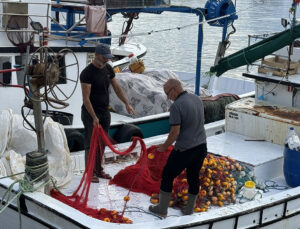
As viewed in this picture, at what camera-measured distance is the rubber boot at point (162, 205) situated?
6020mm

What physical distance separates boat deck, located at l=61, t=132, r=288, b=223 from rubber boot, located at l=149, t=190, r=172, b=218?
7 centimetres

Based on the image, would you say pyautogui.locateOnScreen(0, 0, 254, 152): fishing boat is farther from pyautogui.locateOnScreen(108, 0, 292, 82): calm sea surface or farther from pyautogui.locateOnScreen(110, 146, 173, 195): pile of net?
pyautogui.locateOnScreen(108, 0, 292, 82): calm sea surface

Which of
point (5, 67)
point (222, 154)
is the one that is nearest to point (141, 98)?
point (5, 67)

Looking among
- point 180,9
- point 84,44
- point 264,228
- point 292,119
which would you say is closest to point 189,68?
point 180,9

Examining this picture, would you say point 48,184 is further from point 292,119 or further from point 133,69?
point 133,69

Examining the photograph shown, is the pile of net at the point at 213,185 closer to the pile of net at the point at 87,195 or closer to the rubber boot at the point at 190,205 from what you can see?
the rubber boot at the point at 190,205

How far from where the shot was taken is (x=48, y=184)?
20.4 ft

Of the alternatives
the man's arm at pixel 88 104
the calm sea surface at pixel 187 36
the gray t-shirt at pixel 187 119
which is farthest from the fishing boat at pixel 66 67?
the calm sea surface at pixel 187 36

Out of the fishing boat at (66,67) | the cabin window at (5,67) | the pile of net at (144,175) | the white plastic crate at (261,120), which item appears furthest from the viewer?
the cabin window at (5,67)

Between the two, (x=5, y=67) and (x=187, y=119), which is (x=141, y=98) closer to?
(x=5, y=67)

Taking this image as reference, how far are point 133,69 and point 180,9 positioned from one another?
67.0 inches

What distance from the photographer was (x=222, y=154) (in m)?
7.75

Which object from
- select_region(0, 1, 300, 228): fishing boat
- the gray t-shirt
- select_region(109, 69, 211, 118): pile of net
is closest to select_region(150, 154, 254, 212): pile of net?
select_region(0, 1, 300, 228): fishing boat

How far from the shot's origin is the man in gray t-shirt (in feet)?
18.7
